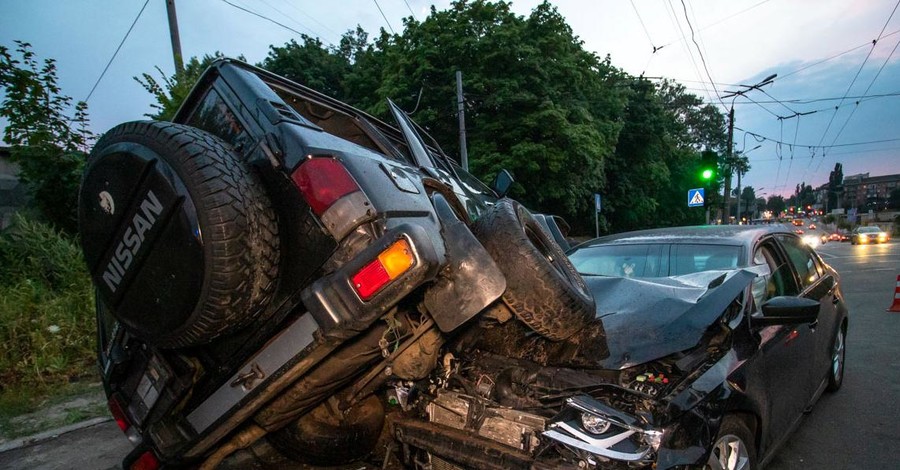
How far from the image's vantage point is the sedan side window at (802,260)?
3.82 metres

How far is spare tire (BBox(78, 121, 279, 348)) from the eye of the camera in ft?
5.32

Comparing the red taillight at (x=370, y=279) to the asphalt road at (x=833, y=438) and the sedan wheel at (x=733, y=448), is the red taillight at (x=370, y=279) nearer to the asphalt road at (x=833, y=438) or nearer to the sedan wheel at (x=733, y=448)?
the sedan wheel at (x=733, y=448)

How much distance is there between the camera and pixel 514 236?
2.05 meters

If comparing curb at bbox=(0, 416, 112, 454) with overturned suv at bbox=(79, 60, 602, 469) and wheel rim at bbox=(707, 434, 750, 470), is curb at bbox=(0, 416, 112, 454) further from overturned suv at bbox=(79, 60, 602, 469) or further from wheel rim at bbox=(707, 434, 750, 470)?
wheel rim at bbox=(707, 434, 750, 470)

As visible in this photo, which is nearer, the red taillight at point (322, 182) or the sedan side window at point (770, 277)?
the red taillight at point (322, 182)

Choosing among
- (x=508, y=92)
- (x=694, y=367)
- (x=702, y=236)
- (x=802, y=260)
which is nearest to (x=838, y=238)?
(x=508, y=92)

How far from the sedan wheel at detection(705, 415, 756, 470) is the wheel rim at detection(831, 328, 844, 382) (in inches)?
93.7

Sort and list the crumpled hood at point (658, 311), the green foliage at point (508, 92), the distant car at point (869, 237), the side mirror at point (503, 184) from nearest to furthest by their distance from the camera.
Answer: the crumpled hood at point (658, 311), the side mirror at point (503, 184), the green foliage at point (508, 92), the distant car at point (869, 237)

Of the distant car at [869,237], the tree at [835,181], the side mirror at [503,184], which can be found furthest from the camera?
the tree at [835,181]

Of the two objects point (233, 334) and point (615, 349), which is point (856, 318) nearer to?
point (615, 349)

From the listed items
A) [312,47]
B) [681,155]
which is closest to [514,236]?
[312,47]

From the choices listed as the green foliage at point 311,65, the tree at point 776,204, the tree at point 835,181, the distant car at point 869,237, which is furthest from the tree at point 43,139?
the tree at point 776,204

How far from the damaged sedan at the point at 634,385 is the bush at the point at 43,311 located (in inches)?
187

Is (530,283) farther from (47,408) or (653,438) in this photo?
(47,408)
